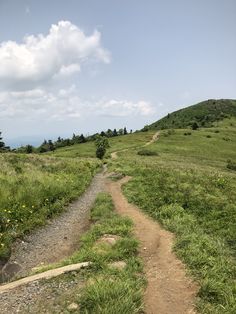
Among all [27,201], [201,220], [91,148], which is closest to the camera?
[201,220]

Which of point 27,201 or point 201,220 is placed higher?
point 27,201

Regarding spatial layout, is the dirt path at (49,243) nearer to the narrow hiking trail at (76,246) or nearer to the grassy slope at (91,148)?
the narrow hiking trail at (76,246)

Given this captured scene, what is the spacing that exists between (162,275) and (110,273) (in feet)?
5.00

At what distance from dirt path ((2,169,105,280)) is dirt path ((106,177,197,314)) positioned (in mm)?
2705

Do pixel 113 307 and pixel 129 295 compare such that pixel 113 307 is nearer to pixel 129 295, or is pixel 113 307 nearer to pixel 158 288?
pixel 129 295

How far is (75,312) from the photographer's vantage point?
7.27 metres

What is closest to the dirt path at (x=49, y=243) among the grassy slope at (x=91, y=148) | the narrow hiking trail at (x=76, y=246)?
the narrow hiking trail at (x=76, y=246)

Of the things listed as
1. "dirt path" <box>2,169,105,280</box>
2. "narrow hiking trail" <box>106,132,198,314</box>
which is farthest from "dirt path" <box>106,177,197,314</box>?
"dirt path" <box>2,169,105,280</box>

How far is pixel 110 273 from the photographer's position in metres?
9.08

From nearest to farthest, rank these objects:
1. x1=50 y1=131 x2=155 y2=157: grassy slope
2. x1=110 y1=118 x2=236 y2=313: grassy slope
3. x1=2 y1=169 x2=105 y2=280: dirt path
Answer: x1=110 y1=118 x2=236 y2=313: grassy slope
x1=2 y1=169 x2=105 y2=280: dirt path
x1=50 y1=131 x2=155 y2=157: grassy slope

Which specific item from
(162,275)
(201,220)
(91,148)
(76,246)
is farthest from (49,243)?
(91,148)

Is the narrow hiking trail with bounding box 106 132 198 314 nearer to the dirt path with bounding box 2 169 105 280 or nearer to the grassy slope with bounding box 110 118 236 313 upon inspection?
the grassy slope with bounding box 110 118 236 313

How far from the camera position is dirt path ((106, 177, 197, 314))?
798cm

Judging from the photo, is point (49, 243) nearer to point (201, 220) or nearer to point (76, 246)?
point (76, 246)
